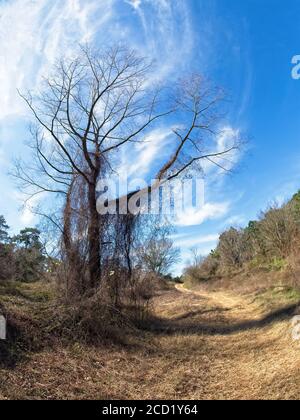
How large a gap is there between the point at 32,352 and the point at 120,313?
3472 millimetres

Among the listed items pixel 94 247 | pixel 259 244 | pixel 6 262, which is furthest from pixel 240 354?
pixel 259 244

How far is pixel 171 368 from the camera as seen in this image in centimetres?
675

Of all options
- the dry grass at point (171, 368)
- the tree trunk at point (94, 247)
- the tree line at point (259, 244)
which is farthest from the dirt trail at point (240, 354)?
the tree line at point (259, 244)

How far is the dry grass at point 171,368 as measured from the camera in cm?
528

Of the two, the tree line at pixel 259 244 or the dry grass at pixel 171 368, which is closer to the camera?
the dry grass at pixel 171 368

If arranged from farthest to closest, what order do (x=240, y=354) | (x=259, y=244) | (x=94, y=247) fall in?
Answer: (x=259, y=244) < (x=94, y=247) < (x=240, y=354)

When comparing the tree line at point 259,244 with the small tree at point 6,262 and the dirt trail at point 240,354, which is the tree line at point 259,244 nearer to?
the dirt trail at point 240,354

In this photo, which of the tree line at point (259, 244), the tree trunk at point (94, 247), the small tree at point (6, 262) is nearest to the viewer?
the tree trunk at point (94, 247)

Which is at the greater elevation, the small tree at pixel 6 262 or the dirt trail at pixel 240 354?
the small tree at pixel 6 262

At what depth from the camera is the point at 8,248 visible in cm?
1883

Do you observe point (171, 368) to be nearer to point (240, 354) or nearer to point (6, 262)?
point (240, 354)

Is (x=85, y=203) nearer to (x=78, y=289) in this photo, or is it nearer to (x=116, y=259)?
(x=116, y=259)

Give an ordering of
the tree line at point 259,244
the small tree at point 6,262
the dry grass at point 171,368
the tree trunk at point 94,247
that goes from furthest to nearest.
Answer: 1. the tree line at point 259,244
2. the small tree at point 6,262
3. the tree trunk at point 94,247
4. the dry grass at point 171,368
